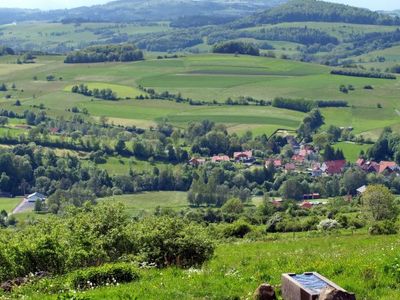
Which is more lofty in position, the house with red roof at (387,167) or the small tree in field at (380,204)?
the small tree in field at (380,204)

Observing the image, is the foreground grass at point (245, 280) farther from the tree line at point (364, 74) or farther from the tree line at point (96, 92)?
the tree line at point (364, 74)

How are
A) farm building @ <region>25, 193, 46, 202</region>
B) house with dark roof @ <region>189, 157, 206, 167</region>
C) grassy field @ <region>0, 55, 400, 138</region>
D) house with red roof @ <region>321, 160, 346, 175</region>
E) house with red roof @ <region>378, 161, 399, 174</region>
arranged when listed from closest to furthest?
farm building @ <region>25, 193, 46, 202</region>
house with red roof @ <region>378, 161, 399, 174</region>
house with red roof @ <region>321, 160, 346, 175</region>
house with dark roof @ <region>189, 157, 206, 167</region>
grassy field @ <region>0, 55, 400, 138</region>

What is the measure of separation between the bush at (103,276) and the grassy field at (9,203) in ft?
253

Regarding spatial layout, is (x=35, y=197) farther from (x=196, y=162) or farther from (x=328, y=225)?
(x=328, y=225)

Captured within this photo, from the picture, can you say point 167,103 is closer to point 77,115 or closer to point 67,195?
point 77,115

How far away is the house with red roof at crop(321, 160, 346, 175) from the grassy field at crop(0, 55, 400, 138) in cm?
1677

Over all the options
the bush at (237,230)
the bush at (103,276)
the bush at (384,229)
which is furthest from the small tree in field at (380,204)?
the bush at (103,276)

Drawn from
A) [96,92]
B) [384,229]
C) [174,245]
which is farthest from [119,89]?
[174,245]

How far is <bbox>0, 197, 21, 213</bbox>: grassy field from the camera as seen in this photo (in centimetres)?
9406

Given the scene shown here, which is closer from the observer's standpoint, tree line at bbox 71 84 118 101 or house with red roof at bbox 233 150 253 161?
house with red roof at bbox 233 150 253 161

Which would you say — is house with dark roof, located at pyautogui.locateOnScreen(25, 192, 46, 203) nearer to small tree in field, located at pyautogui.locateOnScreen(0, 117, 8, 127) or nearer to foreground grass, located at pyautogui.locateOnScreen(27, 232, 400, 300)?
small tree in field, located at pyautogui.locateOnScreen(0, 117, 8, 127)

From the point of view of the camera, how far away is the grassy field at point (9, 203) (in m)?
94.1

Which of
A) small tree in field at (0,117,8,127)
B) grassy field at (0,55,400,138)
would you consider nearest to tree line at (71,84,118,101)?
grassy field at (0,55,400,138)

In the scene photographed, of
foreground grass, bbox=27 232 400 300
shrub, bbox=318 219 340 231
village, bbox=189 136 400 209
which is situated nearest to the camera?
foreground grass, bbox=27 232 400 300
